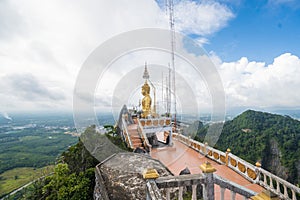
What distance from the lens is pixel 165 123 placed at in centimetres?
1109

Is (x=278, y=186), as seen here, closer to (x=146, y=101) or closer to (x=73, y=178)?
(x=73, y=178)

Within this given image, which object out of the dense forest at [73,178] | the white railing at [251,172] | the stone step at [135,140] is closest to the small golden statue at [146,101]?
the stone step at [135,140]

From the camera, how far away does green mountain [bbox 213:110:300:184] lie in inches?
483

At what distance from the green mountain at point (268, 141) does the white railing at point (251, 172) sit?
566 centimetres

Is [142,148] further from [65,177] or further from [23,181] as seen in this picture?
[23,181]

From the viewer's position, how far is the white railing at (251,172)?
440 cm

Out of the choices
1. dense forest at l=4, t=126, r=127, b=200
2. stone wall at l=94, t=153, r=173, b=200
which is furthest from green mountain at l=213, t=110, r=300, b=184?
dense forest at l=4, t=126, r=127, b=200

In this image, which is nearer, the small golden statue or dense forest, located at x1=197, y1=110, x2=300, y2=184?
dense forest, located at x1=197, y1=110, x2=300, y2=184

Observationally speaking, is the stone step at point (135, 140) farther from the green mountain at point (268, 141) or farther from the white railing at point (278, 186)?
the green mountain at point (268, 141)

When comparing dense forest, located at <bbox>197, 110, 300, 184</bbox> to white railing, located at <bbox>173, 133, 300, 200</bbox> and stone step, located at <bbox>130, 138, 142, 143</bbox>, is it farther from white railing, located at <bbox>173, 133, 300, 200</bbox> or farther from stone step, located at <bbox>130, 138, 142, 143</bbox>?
stone step, located at <bbox>130, 138, 142, 143</bbox>

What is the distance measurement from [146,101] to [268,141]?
11.2 metres

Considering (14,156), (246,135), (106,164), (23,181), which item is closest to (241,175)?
(106,164)

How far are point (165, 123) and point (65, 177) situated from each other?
6.81 meters

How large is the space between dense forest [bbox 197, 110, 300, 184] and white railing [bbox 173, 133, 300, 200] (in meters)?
5.57
